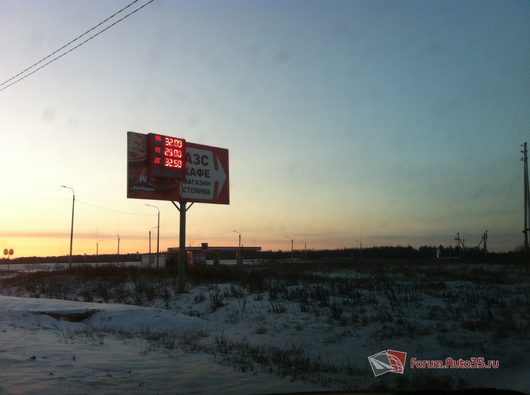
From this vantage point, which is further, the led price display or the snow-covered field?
the led price display

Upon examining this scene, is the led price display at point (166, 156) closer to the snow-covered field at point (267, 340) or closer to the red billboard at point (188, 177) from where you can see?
the red billboard at point (188, 177)

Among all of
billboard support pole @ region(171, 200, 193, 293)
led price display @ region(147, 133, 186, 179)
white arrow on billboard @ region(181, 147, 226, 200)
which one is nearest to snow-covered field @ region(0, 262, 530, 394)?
billboard support pole @ region(171, 200, 193, 293)

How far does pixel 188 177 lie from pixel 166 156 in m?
2.15

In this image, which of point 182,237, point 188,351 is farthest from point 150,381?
point 182,237

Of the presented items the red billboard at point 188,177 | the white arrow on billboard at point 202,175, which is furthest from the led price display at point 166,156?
the white arrow on billboard at point 202,175

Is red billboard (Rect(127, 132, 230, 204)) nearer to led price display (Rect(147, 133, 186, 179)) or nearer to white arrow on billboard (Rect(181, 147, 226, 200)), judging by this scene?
white arrow on billboard (Rect(181, 147, 226, 200))

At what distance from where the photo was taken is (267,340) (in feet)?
43.8

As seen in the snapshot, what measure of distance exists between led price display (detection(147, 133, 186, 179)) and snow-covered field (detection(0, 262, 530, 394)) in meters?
6.20

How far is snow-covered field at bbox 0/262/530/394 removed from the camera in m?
7.80

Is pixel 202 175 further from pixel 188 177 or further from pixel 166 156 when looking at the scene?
pixel 166 156

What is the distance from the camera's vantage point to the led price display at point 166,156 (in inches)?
958

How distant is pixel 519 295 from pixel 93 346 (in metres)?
14.9

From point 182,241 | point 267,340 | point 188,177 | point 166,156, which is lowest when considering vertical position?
point 267,340

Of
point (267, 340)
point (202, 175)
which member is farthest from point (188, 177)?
point (267, 340)
